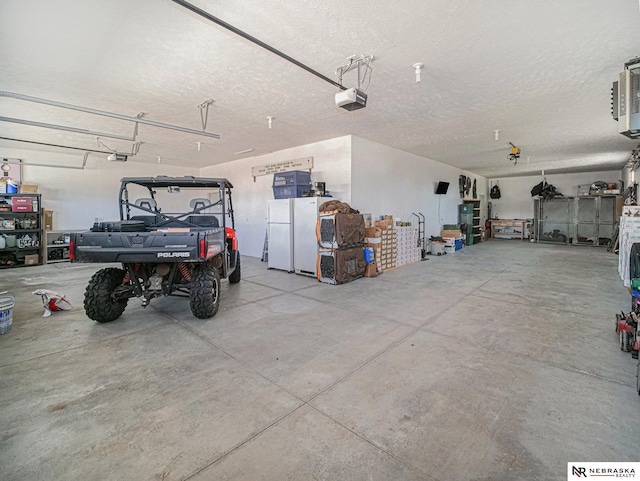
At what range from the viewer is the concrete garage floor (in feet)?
5.24

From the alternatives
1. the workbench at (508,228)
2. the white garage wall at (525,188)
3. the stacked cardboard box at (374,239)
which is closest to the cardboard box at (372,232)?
the stacked cardboard box at (374,239)

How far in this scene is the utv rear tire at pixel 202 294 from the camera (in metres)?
3.65

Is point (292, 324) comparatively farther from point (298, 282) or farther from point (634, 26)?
point (634, 26)

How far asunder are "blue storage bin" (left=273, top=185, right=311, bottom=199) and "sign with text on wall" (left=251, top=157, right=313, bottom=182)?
0.98 metres

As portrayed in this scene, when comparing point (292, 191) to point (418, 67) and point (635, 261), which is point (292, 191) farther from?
point (635, 261)

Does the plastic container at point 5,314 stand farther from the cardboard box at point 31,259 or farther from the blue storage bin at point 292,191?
the cardboard box at point 31,259

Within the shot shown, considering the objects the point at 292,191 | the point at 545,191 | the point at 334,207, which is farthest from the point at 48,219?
the point at 545,191

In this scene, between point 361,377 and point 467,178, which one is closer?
point 361,377

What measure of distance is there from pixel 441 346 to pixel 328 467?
190 centimetres

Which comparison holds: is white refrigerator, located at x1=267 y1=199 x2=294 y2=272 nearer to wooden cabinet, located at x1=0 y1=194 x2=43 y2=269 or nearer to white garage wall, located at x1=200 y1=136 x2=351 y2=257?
white garage wall, located at x1=200 y1=136 x2=351 y2=257

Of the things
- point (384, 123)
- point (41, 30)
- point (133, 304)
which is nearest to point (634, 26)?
point (384, 123)

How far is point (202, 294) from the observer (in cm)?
364

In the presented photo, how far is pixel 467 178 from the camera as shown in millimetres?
12711

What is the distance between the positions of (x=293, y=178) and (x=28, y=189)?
25.1 ft
